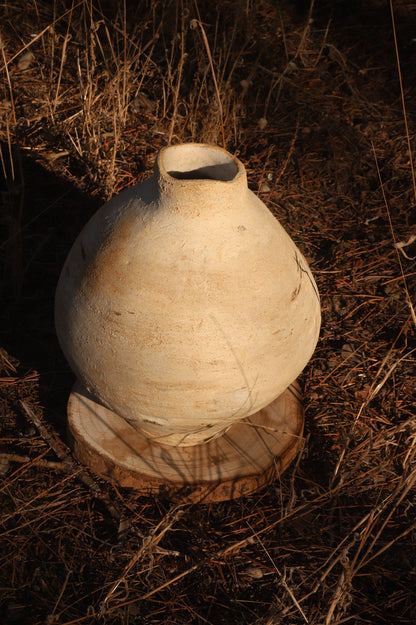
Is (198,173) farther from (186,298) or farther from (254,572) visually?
(254,572)

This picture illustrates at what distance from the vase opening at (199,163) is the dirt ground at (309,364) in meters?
0.86

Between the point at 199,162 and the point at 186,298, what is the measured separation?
1.59ft

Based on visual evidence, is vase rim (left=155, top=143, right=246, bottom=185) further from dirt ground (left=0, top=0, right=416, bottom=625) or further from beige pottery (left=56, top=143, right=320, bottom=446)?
dirt ground (left=0, top=0, right=416, bottom=625)

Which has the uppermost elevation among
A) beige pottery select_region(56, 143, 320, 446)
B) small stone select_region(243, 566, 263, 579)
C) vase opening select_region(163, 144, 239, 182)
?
vase opening select_region(163, 144, 239, 182)

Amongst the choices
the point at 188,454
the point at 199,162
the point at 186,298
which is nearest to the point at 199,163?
the point at 199,162

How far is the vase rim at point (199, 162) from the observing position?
1.93 meters

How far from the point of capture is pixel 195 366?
1.86 metres

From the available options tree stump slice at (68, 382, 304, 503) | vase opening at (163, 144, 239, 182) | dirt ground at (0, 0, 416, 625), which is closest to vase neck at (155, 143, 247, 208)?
vase opening at (163, 144, 239, 182)

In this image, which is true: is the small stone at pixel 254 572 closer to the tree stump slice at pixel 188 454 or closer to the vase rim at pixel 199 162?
the tree stump slice at pixel 188 454

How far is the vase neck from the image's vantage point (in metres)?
1.73

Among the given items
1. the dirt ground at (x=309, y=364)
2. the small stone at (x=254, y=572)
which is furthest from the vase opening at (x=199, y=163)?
the small stone at (x=254, y=572)

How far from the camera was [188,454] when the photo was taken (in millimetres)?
2451

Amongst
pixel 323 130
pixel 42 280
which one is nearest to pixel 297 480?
pixel 42 280

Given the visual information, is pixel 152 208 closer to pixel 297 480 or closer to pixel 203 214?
pixel 203 214
